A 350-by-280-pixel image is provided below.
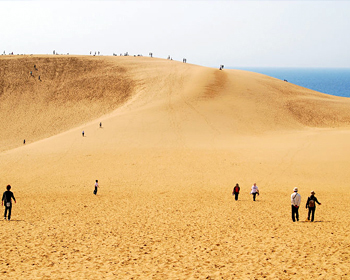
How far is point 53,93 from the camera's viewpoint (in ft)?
206

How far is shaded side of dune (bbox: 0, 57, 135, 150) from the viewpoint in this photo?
52.7m

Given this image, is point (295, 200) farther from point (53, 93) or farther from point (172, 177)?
point (53, 93)

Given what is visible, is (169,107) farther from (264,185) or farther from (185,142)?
(264,185)

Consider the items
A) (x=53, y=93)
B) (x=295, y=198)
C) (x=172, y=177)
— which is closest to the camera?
(x=295, y=198)

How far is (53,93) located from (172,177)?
1763 inches

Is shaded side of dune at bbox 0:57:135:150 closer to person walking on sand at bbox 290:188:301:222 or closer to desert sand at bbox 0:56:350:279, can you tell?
desert sand at bbox 0:56:350:279

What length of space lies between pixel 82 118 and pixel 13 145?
37.3 feet

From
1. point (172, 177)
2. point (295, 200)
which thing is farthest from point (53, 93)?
point (295, 200)

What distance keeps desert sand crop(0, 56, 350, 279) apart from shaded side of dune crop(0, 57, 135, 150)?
0.33m

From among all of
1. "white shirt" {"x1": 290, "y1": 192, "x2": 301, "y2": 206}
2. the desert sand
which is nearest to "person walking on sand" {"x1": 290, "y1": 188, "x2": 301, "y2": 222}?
"white shirt" {"x1": 290, "y1": 192, "x2": 301, "y2": 206}

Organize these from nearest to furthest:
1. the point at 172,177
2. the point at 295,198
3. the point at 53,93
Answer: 1. the point at 295,198
2. the point at 172,177
3. the point at 53,93

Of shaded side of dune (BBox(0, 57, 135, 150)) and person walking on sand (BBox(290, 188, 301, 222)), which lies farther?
shaded side of dune (BBox(0, 57, 135, 150))

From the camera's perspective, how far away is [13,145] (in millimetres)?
45281

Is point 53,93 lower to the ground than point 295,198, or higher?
higher
